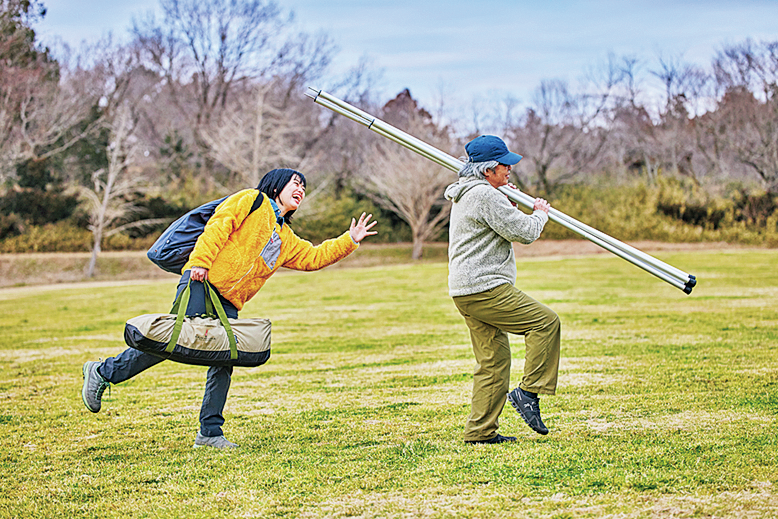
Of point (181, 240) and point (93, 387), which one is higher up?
point (181, 240)

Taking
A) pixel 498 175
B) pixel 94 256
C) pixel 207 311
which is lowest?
pixel 94 256

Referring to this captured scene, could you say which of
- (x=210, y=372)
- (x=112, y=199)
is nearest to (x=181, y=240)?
(x=210, y=372)

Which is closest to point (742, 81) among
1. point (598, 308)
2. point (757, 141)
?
point (757, 141)

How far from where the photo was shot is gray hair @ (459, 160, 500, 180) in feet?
14.8

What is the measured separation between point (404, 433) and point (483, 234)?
5.09 feet

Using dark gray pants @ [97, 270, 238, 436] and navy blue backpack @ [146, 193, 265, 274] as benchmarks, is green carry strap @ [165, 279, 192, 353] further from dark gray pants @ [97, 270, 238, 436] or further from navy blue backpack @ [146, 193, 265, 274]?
navy blue backpack @ [146, 193, 265, 274]

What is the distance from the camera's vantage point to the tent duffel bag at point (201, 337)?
4379 millimetres

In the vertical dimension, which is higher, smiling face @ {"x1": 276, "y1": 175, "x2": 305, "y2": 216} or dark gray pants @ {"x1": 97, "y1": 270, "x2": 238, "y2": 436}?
smiling face @ {"x1": 276, "y1": 175, "x2": 305, "y2": 216}

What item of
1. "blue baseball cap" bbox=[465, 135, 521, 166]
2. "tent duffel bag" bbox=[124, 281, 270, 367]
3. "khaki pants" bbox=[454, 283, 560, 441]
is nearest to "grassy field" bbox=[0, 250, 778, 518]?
"khaki pants" bbox=[454, 283, 560, 441]

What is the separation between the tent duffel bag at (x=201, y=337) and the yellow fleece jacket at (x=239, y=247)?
0.53 ft

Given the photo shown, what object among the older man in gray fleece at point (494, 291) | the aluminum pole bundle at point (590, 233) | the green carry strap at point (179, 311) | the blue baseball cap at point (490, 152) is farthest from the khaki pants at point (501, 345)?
the green carry strap at point (179, 311)

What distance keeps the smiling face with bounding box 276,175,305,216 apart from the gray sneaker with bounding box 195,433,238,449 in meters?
1.58

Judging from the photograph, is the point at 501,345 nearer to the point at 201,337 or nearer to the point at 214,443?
the point at 201,337

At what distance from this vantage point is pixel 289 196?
500cm
